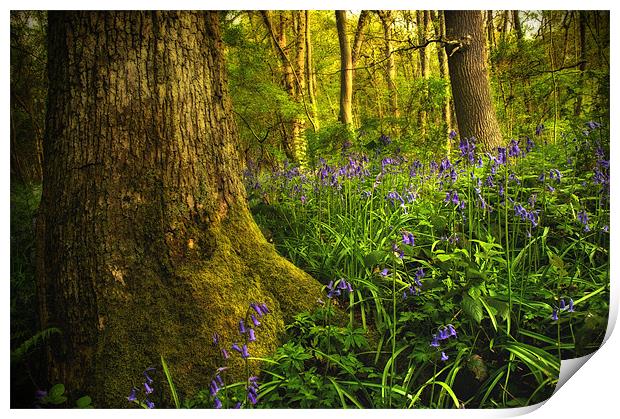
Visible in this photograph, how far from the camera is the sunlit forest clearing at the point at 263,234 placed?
1.94 meters

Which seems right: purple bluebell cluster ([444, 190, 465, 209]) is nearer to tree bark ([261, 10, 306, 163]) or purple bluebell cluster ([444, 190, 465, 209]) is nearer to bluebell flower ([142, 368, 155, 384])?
tree bark ([261, 10, 306, 163])

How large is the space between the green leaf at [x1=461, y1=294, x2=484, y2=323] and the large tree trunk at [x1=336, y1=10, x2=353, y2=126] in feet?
3.80

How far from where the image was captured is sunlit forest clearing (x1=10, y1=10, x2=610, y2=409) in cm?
194

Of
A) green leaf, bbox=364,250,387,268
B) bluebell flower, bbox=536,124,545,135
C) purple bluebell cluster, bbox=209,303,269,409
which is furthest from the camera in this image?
bluebell flower, bbox=536,124,545,135

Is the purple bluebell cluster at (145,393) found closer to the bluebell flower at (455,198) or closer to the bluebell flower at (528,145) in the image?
the bluebell flower at (455,198)

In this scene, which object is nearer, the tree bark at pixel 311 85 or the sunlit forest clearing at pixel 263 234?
the sunlit forest clearing at pixel 263 234

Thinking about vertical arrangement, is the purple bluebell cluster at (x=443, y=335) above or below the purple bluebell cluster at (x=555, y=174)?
below

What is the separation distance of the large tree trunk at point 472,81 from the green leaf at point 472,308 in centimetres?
104

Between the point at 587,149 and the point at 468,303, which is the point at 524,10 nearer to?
the point at 587,149

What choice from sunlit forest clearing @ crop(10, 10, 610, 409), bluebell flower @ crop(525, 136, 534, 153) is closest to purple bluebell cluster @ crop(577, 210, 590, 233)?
sunlit forest clearing @ crop(10, 10, 610, 409)

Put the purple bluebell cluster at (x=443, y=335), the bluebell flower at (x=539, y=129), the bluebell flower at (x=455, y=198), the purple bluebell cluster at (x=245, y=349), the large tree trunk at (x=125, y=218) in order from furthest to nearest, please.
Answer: the bluebell flower at (x=539, y=129)
the bluebell flower at (x=455, y=198)
the large tree trunk at (x=125, y=218)
the purple bluebell cluster at (x=443, y=335)
the purple bluebell cluster at (x=245, y=349)

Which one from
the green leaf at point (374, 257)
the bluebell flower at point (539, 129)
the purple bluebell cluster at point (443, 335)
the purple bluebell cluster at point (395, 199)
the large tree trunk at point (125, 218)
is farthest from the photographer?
the bluebell flower at point (539, 129)

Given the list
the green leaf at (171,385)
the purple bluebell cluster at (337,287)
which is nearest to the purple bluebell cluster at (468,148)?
the purple bluebell cluster at (337,287)
